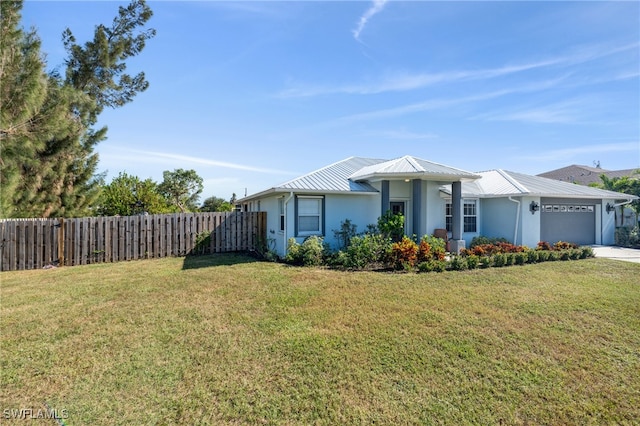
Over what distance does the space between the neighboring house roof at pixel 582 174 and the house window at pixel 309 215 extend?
3275 centimetres

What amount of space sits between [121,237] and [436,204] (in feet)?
46.2

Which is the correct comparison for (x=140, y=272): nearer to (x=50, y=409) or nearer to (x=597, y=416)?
(x=50, y=409)

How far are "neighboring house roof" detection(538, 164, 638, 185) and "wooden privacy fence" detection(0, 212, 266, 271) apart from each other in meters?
35.6

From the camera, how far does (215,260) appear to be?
11656 millimetres

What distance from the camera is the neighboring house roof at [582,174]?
103ft

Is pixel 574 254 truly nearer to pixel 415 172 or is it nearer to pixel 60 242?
pixel 415 172

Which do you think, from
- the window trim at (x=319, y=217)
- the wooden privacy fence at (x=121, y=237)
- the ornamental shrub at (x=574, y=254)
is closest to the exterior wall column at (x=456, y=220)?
the ornamental shrub at (x=574, y=254)

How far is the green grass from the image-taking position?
3262 millimetres

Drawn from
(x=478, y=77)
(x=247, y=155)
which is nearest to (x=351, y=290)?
(x=478, y=77)

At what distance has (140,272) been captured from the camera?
Answer: 31.1 feet

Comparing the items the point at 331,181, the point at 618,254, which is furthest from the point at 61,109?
the point at 618,254

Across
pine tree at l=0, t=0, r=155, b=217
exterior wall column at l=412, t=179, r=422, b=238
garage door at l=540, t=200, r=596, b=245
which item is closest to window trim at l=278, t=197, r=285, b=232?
exterior wall column at l=412, t=179, r=422, b=238

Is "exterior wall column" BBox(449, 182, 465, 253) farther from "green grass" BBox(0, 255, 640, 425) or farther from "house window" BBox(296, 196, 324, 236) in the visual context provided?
"house window" BBox(296, 196, 324, 236)

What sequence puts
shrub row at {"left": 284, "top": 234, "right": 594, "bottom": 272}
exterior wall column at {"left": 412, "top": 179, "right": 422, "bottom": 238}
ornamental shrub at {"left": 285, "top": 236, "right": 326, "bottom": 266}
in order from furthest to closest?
exterior wall column at {"left": 412, "top": 179, "right": 422, "bottom": 238} < ornamental shrub at {"left": 285, "top": 236, "right": 326, "bottom": 266} < shrub row at {"left": 284, "top": 234, "right": 594, "bottom": 272}
